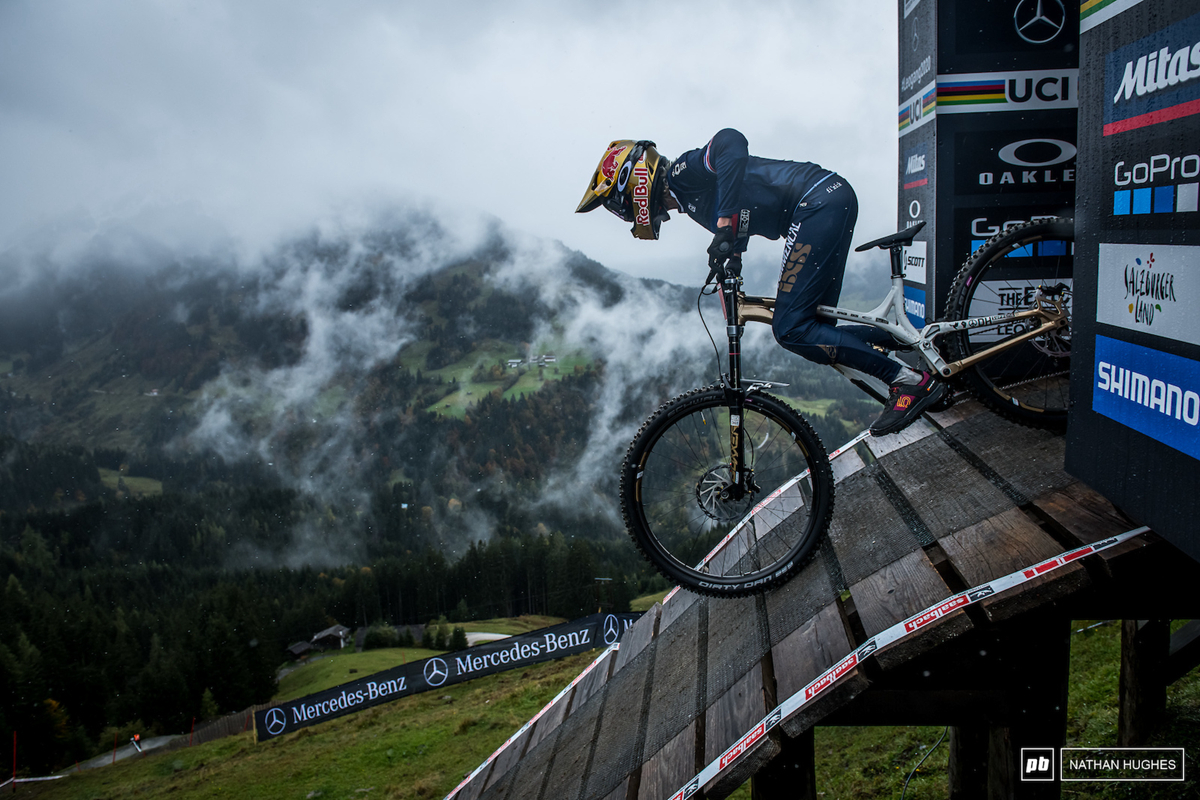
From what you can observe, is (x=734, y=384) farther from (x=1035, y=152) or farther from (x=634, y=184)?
(x=1035, y=152)

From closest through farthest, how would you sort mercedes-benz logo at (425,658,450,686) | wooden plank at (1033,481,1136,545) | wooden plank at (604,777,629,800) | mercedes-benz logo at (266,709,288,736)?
wooden plank at (1033,481,1136,545)
wooden plank at (604,777,629,800)
mercedes-benz logo at (266,709,288,736)
mercedes-benz logo at (425,658,450,686)

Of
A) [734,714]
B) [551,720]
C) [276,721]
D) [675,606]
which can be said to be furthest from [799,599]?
[276,721]

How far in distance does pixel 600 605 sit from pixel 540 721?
6625 centimetres

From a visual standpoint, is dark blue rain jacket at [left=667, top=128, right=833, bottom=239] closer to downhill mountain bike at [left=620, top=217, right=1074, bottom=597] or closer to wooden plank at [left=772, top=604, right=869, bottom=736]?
downhill mountain bike at [left=620, top=217, right=1074, bottom=597]

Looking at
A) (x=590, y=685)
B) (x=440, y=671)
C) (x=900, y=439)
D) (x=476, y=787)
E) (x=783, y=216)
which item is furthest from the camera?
(x=440, y=671)

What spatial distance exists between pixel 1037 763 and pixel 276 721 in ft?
133

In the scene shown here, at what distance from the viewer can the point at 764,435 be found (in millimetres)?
3627

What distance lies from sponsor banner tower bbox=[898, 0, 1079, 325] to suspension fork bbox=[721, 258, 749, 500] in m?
3.36

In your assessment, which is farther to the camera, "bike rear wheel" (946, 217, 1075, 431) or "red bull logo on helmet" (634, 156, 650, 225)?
"bike rear wheel" (946, 217, 1075, 431)

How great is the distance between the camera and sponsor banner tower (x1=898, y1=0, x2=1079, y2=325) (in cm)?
571

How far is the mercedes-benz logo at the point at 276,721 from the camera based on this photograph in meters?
35.1

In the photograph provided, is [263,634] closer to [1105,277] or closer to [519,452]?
[1105,277]

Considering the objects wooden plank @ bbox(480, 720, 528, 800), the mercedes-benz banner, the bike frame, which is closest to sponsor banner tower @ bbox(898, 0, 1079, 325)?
the bike frame

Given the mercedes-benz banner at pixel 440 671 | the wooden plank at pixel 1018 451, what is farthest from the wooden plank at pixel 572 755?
the mercedes-benz banner at pixel 440 671
